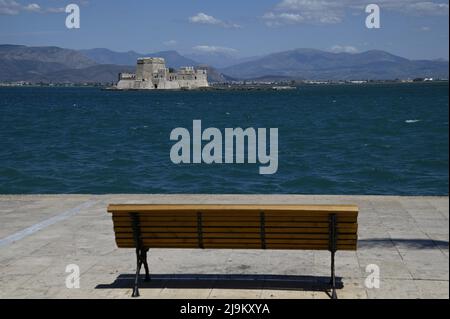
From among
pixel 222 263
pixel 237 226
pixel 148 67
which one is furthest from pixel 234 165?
pixel 148 67

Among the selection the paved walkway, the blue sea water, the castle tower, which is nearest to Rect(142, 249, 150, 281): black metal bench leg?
the paved walkway

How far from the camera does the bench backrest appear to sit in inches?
260

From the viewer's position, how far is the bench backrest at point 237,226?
260 inches

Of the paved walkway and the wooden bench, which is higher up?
the wooden bench

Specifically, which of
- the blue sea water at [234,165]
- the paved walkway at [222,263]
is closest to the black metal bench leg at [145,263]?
the paved walkway at [222,263]

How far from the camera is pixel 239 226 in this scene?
22.2 ft

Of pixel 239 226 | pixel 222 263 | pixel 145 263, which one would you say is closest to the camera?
pixel 239 226

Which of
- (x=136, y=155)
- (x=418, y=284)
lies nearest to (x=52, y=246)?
(x=418, y=284)

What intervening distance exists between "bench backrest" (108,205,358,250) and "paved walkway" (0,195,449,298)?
1.66 feet

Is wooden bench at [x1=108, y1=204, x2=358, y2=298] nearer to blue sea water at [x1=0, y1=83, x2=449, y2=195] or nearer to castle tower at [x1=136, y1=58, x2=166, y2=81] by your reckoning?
blue sea water at [x1=0, y1=83, x2=449, y2=195]

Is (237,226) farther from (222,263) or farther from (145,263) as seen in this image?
(222,263)

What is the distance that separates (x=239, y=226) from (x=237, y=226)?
2cm
